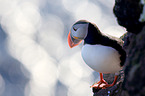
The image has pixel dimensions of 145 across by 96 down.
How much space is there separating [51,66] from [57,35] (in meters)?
3.02

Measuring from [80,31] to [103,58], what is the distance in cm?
69

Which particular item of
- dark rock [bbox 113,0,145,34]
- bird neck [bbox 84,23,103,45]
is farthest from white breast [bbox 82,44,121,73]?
dark rock [bbox 113,0,145,34]

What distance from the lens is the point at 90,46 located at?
149 inches

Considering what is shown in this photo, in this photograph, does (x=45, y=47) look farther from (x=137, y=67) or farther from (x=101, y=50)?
(x=137, y=67)

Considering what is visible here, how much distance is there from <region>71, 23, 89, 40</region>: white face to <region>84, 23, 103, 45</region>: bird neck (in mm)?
86

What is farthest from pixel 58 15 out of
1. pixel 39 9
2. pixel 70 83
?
pixel 70 83

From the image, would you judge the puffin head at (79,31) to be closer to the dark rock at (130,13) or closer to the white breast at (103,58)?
the white breast at (103,58)

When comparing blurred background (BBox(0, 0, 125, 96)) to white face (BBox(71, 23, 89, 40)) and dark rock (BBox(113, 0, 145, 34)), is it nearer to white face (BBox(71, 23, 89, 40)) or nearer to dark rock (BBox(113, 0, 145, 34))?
white face (BBox(71, 23, 89, 40))

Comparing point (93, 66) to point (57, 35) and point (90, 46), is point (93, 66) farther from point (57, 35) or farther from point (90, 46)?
point (57, 35)

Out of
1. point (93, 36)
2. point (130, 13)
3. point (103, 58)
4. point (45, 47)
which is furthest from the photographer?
point (45, 47)

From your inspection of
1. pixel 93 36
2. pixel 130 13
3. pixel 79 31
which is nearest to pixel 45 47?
pixel 79 31

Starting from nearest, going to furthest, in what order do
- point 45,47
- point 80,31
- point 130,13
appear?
point 130,13 < point 80,31 < point 45,47

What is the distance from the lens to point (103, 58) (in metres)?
3.60

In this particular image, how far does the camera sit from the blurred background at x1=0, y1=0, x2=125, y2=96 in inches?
567
